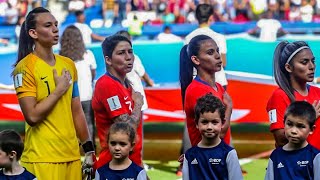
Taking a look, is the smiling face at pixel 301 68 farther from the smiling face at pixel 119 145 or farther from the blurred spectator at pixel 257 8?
the blurred spectator at pixel 257 8

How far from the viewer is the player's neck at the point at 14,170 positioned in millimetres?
5641

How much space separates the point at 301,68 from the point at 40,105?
6.43 ft

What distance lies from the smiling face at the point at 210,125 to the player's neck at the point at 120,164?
577mm

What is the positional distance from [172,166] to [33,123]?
5221 millimetres

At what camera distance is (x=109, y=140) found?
19.1 feet

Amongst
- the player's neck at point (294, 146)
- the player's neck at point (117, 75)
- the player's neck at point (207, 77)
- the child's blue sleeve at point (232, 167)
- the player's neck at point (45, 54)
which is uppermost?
the player's neck at point (45, 54)

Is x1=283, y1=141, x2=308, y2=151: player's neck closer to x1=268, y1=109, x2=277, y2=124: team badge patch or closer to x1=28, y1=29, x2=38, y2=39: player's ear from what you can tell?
x1=268, y1=109, x2=277, y2=124: team badge patch

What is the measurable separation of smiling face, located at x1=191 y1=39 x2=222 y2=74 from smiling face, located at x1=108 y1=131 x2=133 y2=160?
936 millimetres

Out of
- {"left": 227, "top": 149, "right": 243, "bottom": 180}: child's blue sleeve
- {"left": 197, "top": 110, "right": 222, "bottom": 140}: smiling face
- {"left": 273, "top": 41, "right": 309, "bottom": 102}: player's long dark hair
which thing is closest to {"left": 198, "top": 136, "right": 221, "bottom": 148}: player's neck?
{"left": 197, "top": 110, "right": 222, "bottom": 140}: smiling face

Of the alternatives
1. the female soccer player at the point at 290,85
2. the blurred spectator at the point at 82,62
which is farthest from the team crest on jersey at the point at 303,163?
the blurred spectator at the point at 82,62

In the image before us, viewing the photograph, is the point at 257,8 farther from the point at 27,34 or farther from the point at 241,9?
the point at 27,34

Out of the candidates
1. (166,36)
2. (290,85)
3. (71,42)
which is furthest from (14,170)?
(166,36)

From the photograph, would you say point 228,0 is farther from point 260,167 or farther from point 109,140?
point 109,140

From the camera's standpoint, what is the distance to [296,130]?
5.56 m
